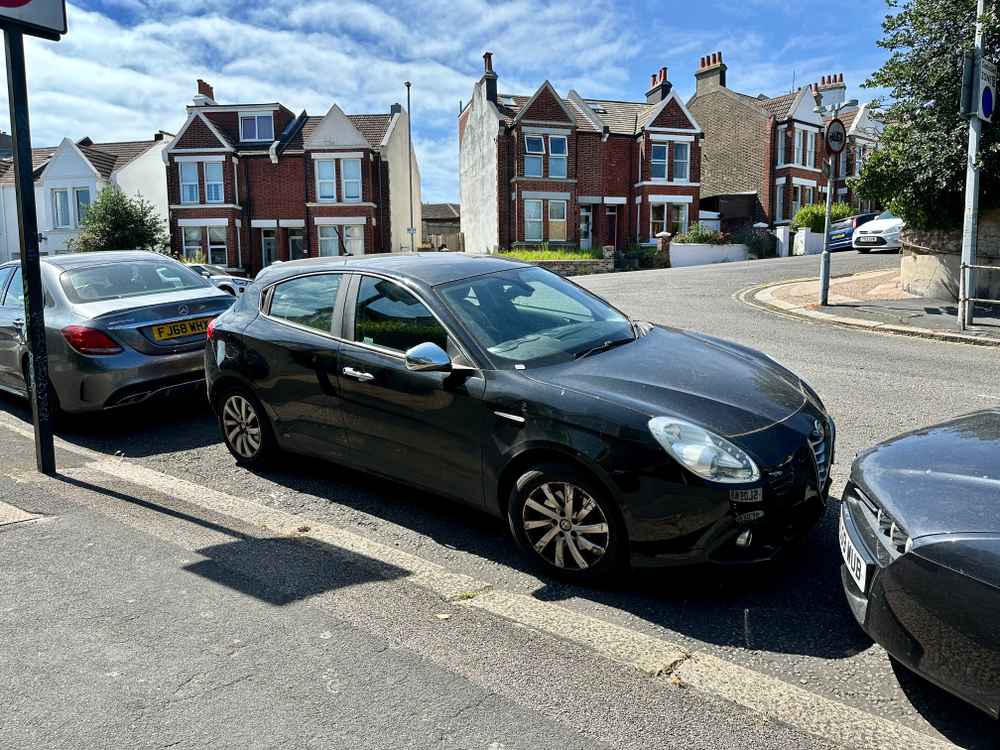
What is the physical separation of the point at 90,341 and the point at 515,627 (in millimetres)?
4834

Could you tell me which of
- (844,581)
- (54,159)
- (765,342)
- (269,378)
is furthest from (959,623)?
(54,159)

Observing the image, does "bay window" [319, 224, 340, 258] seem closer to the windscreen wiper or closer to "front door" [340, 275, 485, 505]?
"front door" [340, 275, 485, 505]

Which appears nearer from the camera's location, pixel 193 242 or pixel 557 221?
pixel 557 221

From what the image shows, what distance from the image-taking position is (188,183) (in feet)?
130

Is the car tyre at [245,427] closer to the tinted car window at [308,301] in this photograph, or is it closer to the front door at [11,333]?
the tinted car window at [308,301]

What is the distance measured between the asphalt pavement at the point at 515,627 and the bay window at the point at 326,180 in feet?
114

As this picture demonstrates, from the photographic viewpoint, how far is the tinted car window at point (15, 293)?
299 inches

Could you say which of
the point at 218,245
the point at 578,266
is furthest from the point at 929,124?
the point at 218,245

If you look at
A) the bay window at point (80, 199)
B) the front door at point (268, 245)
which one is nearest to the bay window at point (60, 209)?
the bay window at point (80, 199)

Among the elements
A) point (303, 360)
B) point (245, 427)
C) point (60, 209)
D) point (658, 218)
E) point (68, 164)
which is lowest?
point (245, 427)

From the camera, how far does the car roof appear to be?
4.80 meters

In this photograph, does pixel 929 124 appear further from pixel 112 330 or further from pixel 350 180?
pixel 350 180

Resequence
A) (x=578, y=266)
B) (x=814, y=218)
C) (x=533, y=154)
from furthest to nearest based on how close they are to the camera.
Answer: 1. (x=533, y=154)
2. (x=814, y=218)
3. (x=578, y=266)

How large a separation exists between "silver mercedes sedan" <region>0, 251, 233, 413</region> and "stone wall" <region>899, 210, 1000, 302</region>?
13.2 m
